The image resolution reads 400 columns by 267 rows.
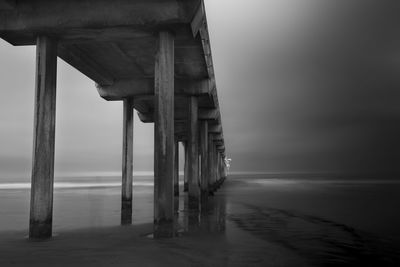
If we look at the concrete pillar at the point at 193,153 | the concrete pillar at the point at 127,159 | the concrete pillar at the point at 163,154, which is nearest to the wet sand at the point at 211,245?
the concrete pillar at the point at 163,154

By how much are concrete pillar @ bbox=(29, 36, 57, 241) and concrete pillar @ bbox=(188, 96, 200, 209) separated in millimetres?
8360

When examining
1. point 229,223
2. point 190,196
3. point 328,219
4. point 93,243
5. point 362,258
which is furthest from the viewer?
point 190,196

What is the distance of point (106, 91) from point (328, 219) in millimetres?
10422

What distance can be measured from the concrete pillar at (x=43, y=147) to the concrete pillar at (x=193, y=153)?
27.4ft

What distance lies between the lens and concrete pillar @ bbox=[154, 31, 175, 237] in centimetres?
926

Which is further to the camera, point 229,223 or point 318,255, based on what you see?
point 229,223

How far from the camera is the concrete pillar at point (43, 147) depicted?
30.4ft

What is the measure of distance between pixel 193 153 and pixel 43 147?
357 inches

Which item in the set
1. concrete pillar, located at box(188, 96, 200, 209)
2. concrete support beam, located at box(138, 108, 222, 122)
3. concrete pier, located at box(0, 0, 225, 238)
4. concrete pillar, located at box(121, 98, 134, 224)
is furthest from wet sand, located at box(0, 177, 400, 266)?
concrete support beam, located at box(138, 108, 222, 122)

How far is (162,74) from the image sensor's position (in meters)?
9.44

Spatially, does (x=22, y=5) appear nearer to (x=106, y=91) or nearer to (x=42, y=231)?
(x=42, y=231)

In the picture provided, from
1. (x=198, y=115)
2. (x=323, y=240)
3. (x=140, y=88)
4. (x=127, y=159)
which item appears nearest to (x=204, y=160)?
(x=198, y=115)

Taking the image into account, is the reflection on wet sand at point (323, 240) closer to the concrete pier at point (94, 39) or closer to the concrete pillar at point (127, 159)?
the concrete pier at point (94, 39)

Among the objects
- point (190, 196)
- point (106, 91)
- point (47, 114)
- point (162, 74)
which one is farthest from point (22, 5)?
point (190, 196)
